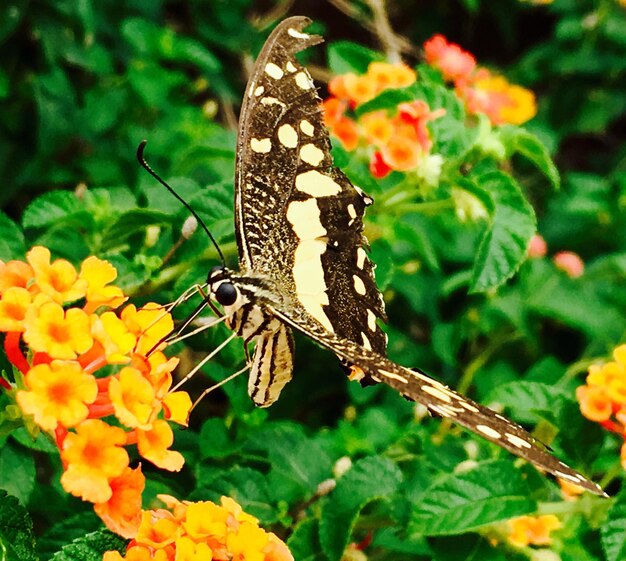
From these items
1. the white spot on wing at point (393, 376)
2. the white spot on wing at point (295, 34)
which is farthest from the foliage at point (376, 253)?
the white spot on wing at point (393, 376)

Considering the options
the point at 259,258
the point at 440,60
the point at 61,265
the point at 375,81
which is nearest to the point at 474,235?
the point at 440,60

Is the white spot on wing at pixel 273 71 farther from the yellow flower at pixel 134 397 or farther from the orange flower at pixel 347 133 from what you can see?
the yellow flower at pixel 134 397

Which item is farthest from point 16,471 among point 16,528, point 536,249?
point 536,249

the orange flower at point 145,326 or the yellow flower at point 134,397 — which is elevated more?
the orange flower at point 145,326

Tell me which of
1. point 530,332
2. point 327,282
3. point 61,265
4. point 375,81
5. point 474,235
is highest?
point 375,81

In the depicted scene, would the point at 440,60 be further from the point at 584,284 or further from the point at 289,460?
the point at 289,460

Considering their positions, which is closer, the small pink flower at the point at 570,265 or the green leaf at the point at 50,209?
the green leaf at the point at 50,209

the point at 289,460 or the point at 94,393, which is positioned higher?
the point at 94,393
